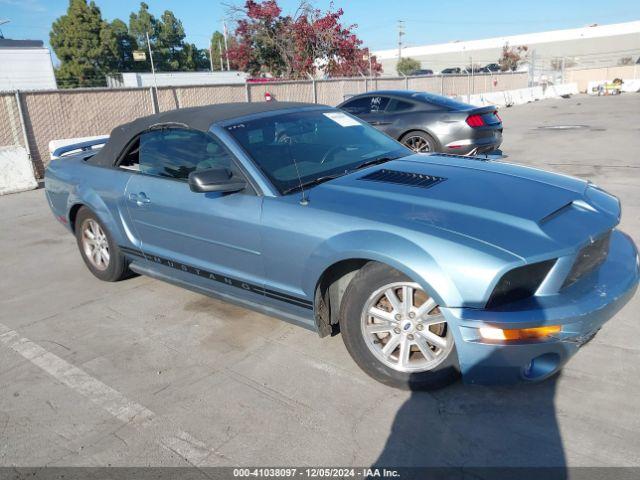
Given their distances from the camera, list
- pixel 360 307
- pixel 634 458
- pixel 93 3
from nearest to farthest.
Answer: pixel 634 458 < pixel 360 307 < pixel 93 3

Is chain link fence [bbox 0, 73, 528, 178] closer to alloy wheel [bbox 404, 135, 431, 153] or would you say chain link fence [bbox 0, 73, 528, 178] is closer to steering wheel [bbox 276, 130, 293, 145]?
alloy wheel [bbox 404, 135, 431, 153]

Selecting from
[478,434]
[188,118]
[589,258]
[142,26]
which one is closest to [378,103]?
[188,118]

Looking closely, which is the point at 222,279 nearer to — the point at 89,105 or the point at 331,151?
the point at 331,151

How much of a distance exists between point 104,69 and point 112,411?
55.0m

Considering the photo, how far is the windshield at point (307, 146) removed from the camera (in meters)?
3.57

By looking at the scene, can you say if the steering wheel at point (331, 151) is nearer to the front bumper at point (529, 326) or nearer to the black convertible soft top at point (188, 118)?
the black convertible soft top at point (188, 118)

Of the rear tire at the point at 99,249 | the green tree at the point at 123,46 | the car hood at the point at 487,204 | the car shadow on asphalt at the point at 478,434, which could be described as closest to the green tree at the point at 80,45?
the green tree at the point at 123,46

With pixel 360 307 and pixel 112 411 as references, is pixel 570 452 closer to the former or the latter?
pixel 360 307

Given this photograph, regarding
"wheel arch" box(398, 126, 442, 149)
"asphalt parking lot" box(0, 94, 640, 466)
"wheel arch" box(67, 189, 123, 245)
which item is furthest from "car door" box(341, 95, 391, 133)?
"asphalt parking lot" box(0, 94, 640, 466)

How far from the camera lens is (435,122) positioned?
340 inches

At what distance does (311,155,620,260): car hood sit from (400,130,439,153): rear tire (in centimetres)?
512

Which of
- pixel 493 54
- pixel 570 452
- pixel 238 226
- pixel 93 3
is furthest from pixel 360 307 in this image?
pixel 493 54

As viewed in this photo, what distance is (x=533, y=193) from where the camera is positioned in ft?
10.4

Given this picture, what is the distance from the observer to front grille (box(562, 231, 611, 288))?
274 cm
